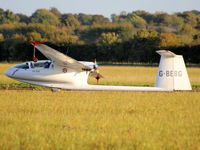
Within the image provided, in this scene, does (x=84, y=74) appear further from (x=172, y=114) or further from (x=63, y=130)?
(x=63, y=130)

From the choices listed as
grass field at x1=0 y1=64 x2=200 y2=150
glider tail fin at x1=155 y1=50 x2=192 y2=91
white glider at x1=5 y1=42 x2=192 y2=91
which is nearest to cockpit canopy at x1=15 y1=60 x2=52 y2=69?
white glider at x1=5 y1=42 x2=192 y2=91

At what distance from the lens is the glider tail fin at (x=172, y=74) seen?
26056mm

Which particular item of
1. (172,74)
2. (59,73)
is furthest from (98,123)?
(59,73)

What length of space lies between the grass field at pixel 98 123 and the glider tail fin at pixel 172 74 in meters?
0.68

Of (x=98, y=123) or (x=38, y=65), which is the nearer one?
(x=98, y=123)

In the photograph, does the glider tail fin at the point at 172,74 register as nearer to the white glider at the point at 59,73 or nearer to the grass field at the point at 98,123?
the grass field at the point at 98,123

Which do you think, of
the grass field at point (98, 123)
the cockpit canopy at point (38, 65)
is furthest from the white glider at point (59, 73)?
the grass field at point (98, 123)

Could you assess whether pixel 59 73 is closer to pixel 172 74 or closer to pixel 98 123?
pixel 172 74

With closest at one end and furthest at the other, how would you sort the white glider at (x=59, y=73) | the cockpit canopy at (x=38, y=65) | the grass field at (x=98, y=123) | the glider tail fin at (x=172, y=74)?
the grass field at (x=98, y=123) < the glider tail fin at (x=172, y=74) < the white glider at (x=59, y=73) < the cockpit canopy at (x=38, y=65)

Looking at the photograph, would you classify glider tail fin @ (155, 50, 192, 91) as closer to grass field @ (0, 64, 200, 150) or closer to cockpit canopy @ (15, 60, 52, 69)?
grass field @ (0, 64, 200, 150)

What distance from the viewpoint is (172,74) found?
86.1 feet

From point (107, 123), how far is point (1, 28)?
155051mm

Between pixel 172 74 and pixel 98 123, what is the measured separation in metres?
9.97

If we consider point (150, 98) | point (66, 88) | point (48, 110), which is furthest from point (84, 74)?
point (48, 110)
